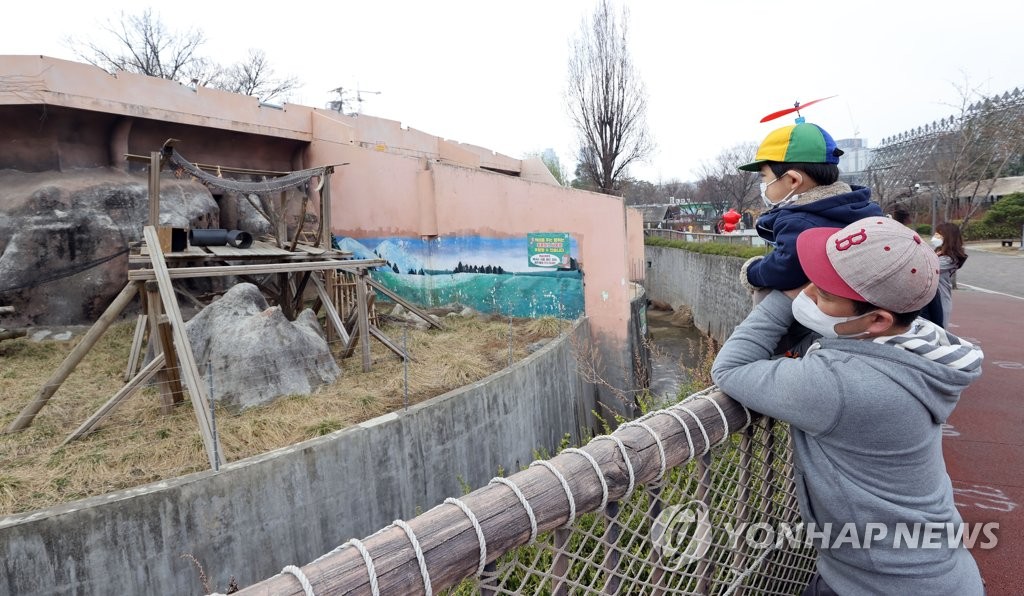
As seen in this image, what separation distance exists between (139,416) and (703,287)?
48.5 ft

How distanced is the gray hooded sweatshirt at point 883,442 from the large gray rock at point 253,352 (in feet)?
21.0

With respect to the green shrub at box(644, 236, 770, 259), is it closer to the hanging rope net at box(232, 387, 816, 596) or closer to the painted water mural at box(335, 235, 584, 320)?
the painted water mural at box(335, 235, 584, 320)

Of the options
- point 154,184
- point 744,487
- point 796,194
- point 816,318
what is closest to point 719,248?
point 154,184

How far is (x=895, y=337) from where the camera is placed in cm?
133

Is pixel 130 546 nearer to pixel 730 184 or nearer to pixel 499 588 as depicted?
pixel 499 588

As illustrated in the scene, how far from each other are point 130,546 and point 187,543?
399mm

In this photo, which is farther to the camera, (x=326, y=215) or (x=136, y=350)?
(x=326, y=215)

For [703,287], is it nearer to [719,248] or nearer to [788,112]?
[719,248]

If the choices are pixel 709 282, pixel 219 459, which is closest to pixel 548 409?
pixel 219 459

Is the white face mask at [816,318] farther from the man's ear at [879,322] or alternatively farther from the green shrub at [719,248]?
the green shrub at [719,248]

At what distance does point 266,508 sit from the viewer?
16.5ft

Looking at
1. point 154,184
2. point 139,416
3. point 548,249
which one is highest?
point 154,184

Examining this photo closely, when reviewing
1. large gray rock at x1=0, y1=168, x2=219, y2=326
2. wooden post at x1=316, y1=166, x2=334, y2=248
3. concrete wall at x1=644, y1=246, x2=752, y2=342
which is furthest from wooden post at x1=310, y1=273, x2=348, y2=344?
concrete wall at x1=644, y1=246, x2=752, y2=342

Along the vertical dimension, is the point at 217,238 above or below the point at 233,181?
below
